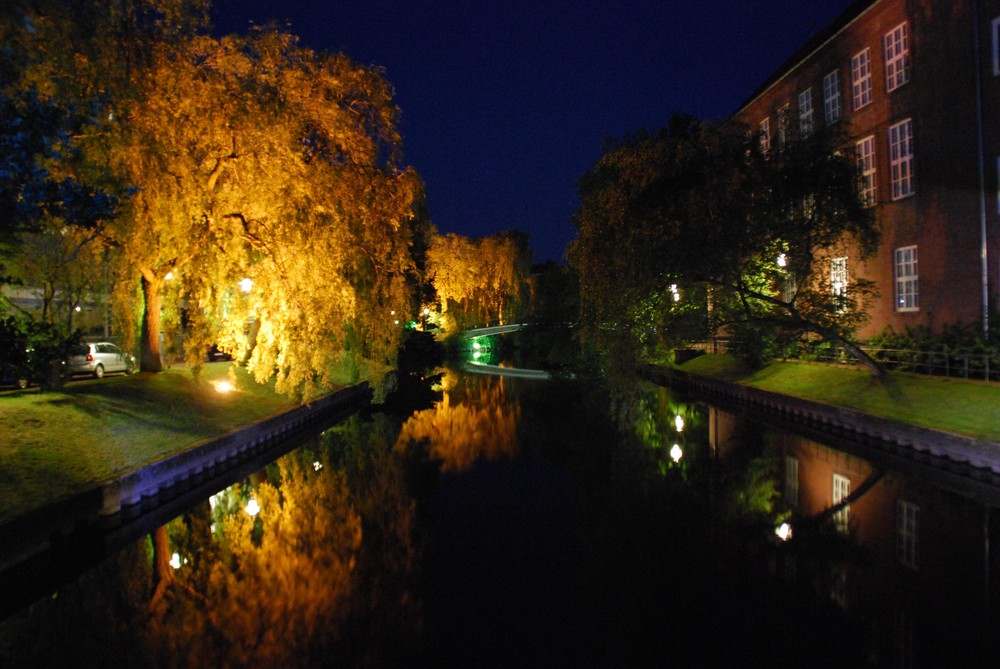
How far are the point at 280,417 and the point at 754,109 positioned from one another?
102ft

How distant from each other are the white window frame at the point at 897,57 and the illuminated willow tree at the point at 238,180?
18592 mm

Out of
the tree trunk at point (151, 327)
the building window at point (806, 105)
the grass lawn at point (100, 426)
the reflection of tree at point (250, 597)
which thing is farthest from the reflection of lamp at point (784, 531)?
the building window at point (806, 105)

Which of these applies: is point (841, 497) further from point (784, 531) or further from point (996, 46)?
point (996, 46)

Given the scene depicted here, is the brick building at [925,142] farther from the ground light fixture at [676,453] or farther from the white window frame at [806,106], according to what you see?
the ground light fixture at [676,453]

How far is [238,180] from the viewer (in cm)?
1753

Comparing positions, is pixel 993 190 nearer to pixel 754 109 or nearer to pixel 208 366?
pixel 754 109

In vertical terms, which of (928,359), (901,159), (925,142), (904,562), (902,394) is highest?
(925,142)

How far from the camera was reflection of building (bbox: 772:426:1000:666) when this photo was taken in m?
6.43

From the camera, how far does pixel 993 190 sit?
70.5 ft

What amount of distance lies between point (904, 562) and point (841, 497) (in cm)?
356

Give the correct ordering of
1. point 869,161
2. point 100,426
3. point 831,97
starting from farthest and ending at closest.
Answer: point 831,97
point 869,161
point 100,426

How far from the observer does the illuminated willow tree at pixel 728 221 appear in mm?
20562

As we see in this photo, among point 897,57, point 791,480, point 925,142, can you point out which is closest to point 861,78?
point 897,57

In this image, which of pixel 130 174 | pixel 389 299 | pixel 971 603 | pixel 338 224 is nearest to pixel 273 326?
pixel 338 224
